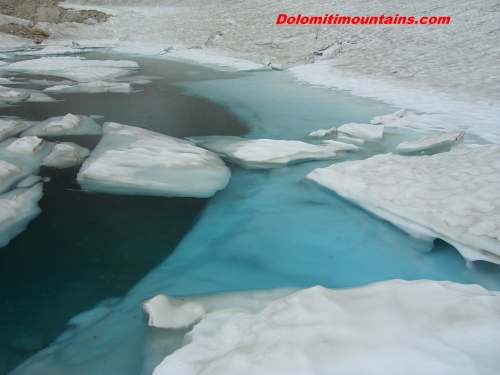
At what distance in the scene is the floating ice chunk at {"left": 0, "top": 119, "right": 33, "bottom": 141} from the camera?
4.80m

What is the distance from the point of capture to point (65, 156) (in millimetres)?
4109

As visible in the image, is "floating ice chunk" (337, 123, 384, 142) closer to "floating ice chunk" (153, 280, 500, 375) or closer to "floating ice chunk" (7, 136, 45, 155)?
"floating ice chunk" (153, 280, 500, 375)

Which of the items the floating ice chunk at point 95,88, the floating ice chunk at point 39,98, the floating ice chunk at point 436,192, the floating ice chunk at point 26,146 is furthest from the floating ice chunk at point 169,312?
the floating ice chunk at point 95,88

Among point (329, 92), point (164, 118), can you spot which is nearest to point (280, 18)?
point (329, 92)

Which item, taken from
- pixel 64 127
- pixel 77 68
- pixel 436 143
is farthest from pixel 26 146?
pixel 77 68

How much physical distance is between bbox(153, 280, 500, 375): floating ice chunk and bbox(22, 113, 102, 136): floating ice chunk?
3.89m

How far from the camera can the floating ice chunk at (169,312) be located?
6.39ft

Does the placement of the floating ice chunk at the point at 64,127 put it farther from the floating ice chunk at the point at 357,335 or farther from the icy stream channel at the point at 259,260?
the floating ice chunk at the point at 357,335

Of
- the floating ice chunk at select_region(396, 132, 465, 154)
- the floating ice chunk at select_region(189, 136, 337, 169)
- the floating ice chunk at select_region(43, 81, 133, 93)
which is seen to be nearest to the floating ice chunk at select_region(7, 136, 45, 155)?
the floating ice chunk at select_region(189, 136, 337, 169)

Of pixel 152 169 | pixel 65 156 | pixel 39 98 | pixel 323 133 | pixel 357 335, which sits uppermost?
pixel 357 335

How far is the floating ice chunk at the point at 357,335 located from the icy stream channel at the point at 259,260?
29 cm

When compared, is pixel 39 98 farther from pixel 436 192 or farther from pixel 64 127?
pixel 436 192

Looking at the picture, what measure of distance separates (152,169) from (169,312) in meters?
1.91

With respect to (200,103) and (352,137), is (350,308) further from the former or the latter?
(200,103)
